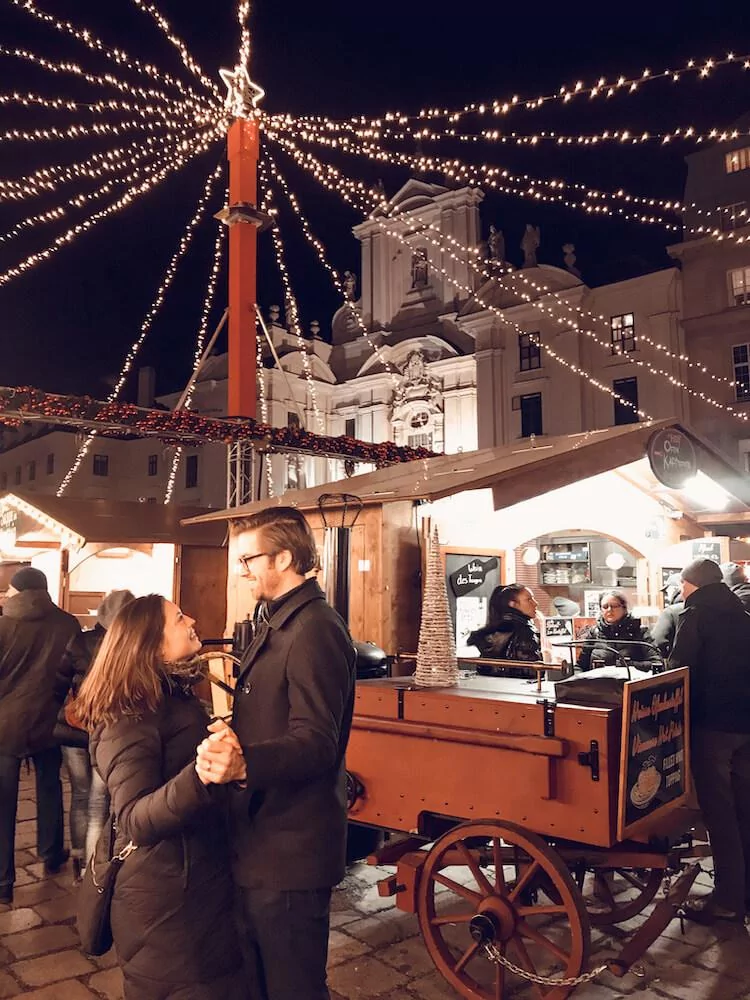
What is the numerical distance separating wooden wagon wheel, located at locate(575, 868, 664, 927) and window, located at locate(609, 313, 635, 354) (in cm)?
2544

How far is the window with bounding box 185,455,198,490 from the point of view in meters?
39.5

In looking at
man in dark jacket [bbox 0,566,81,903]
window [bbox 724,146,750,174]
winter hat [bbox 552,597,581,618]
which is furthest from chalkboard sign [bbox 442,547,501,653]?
window [bbox 724,146,750,174]

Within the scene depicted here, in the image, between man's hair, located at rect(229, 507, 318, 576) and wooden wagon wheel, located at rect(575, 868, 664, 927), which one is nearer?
man's hair, located at rect(229, 507, 318, 576)

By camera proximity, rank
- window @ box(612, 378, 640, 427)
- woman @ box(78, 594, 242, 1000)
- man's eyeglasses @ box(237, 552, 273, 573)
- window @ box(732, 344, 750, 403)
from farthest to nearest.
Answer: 1. window @ box(612, 378, 640, 427)
2. window @ box(732, 344, 750, 403)
3. man's eyeglasses @ box(237, 552, 273, 573)
4. woman @ box(78, 594, 242, 1000)

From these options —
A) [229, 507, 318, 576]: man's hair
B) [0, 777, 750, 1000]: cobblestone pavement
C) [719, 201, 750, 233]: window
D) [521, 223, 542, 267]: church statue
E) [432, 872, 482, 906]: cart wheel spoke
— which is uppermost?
[521, 223, 542, 267]: church statue

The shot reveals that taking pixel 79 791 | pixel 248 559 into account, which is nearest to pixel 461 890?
pixel 248 559

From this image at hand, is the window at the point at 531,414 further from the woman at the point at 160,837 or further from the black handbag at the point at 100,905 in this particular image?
the black handbag at the point at 100,905

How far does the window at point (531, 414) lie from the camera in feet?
100

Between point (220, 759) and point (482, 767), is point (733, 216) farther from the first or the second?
point (220, 759)

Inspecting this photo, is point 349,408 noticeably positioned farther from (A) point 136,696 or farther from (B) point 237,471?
(A) point 136,696

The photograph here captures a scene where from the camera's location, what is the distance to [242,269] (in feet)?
→ 45.9

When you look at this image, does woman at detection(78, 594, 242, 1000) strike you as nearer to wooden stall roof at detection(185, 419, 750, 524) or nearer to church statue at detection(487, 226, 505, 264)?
wooden stall roof at detection(185, 419, 750, 524)

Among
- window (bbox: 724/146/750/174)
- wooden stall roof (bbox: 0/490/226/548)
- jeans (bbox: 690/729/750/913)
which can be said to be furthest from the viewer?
window (bbox: 724/146/750/174)

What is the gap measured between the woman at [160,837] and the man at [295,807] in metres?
0.09
